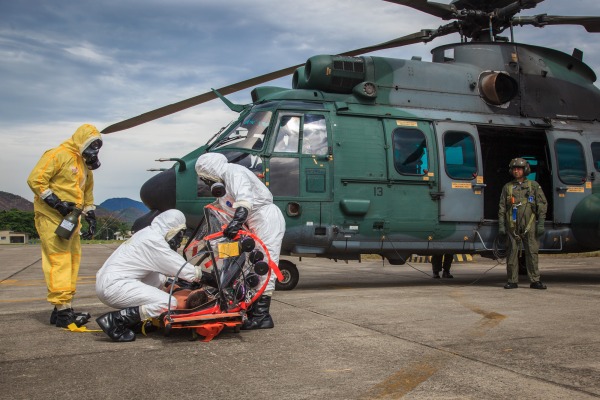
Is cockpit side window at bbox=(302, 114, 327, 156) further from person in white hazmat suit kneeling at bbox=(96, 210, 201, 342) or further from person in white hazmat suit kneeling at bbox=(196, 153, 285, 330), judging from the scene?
person in white hazmat suit kneeling at bbox=(96, 210, 201, 342)

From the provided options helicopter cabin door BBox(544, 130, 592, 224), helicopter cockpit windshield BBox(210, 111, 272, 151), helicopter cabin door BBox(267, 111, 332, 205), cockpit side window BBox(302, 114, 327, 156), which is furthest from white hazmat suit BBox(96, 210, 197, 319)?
helicopter cabin door BBox(544, 130, 592, 224)

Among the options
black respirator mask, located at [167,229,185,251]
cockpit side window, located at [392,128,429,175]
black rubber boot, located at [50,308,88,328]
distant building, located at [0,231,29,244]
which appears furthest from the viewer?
distant building, located at [0,231,29,244]

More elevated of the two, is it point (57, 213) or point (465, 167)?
point (465, 167)

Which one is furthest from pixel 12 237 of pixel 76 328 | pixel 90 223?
pixel 76 328

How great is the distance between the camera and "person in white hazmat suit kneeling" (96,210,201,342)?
16.8ft

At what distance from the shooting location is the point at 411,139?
31.5ft

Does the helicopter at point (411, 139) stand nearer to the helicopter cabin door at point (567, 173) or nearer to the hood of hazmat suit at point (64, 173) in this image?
the helicopter cabin door at point (567, 173)

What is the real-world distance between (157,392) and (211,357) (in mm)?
945

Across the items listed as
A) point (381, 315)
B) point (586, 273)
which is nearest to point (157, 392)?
point (381, 315)

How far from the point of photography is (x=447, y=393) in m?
3.48

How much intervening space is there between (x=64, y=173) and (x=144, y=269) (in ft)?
4.45

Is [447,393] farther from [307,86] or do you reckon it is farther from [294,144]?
[307,86]

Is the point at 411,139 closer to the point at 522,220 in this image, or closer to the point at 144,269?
the point at 522,220

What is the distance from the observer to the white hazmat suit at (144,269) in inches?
204
